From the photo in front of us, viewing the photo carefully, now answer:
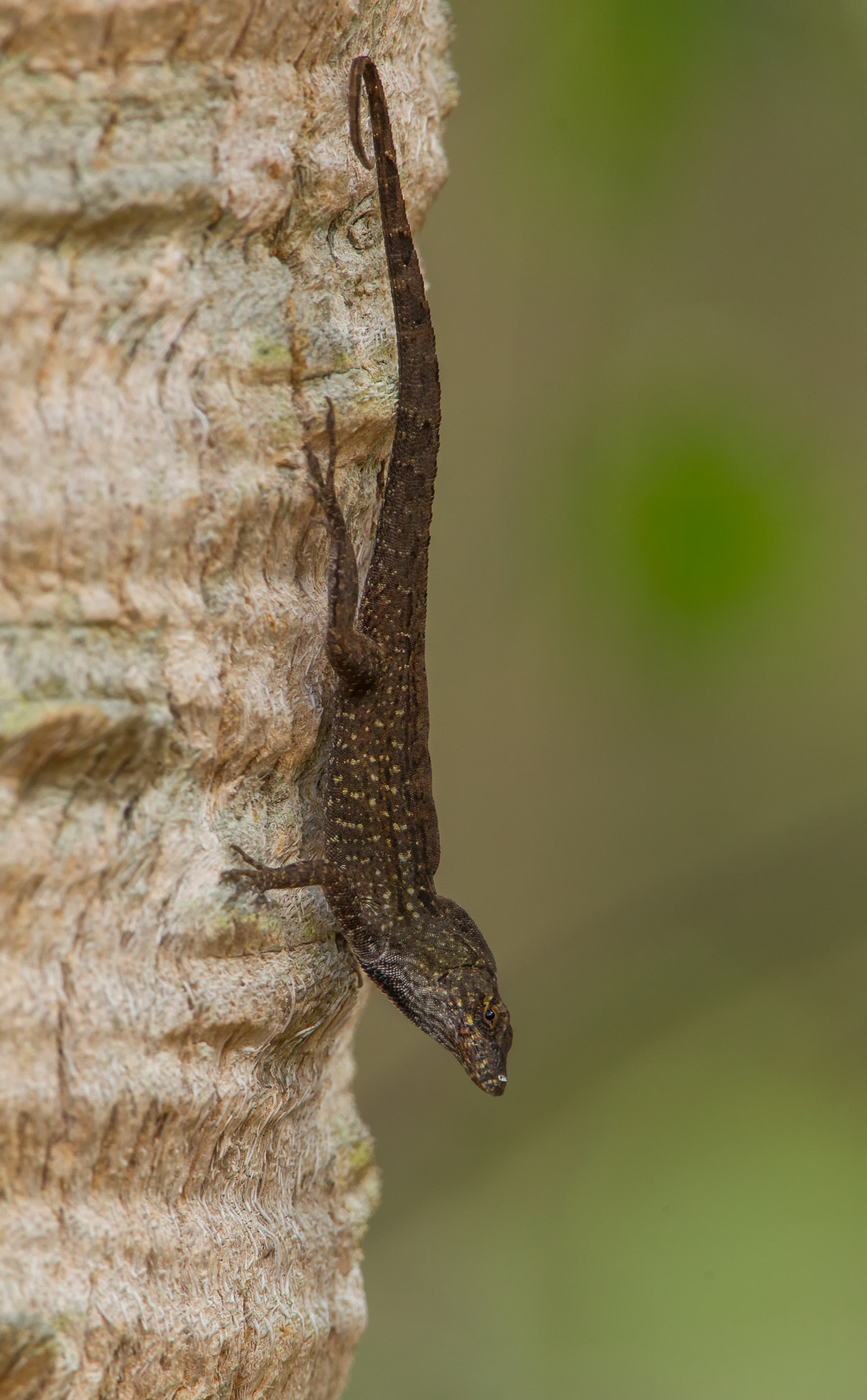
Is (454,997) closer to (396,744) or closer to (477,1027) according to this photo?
(477,1027)

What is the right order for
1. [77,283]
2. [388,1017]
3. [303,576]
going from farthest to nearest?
[388,1017]
[303,576]
[77,283]

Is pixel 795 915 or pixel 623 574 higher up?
pixel 623 574

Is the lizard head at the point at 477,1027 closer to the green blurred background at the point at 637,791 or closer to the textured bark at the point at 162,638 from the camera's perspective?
the textured bark at the point at 162,638

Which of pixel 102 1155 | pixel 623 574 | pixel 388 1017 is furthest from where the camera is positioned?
pixel 388 1017

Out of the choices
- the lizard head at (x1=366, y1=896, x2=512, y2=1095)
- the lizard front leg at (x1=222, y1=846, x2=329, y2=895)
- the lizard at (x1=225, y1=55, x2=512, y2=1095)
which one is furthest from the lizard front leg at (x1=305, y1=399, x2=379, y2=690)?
the lizard head at (x1=366, y1=896, x2=512, y2=1095)

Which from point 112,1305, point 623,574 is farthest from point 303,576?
point 623,574

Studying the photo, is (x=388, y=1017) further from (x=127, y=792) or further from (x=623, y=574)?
(x=127, y=792)

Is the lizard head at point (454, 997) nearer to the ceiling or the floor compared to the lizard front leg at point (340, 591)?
nearer to the floor

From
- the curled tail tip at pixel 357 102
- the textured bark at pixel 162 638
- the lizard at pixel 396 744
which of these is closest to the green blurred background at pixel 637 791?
the lizard at pixel 396 744
